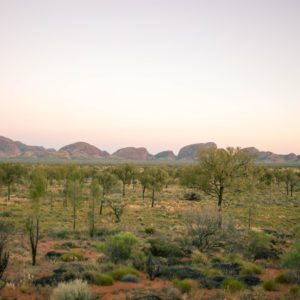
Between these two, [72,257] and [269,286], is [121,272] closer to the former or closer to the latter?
[72,257]

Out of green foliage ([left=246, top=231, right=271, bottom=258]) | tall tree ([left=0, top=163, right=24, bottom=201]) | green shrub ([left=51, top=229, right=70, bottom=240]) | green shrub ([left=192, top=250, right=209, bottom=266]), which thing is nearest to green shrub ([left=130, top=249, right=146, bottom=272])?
green shrub ([left=192, top=250, right=209, bottom=266])

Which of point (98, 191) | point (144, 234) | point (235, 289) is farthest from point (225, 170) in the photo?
point (235, 289)

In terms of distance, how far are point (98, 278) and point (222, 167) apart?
20309 millimetres

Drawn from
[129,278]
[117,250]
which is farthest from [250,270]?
[117,250]

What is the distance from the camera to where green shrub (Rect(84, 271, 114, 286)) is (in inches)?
579

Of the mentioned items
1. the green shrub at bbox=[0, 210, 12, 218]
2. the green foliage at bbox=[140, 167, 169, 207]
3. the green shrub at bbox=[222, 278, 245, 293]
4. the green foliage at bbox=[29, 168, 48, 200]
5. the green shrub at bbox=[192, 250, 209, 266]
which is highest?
the green foliage at bbox=[29, 168, 48, 200]

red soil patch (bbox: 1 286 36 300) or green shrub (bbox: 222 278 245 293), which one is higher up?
green shrub (bbox: 222 278 245 293)

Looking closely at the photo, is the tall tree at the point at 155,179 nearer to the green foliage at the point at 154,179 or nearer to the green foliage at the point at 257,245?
the green foliage at the point at 154,179

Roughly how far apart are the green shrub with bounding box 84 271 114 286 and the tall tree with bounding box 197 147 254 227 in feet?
61.8

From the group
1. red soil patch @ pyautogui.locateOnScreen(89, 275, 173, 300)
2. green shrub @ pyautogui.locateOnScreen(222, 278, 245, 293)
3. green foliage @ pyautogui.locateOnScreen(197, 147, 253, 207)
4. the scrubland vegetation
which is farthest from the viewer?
green foliage @ pyautogui.locateOnScreen(197, 147, 253, 207)

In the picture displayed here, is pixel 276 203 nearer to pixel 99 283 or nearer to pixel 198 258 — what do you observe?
pixel 198 258

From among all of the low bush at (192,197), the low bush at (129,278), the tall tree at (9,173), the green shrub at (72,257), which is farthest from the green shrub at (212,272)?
the tall tree at (9,173)

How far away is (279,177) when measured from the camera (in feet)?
245

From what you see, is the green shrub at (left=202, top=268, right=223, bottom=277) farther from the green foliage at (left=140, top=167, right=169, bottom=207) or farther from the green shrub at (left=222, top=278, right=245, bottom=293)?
the green foliage at (left=140, top=167, right=169, bottom=207)
